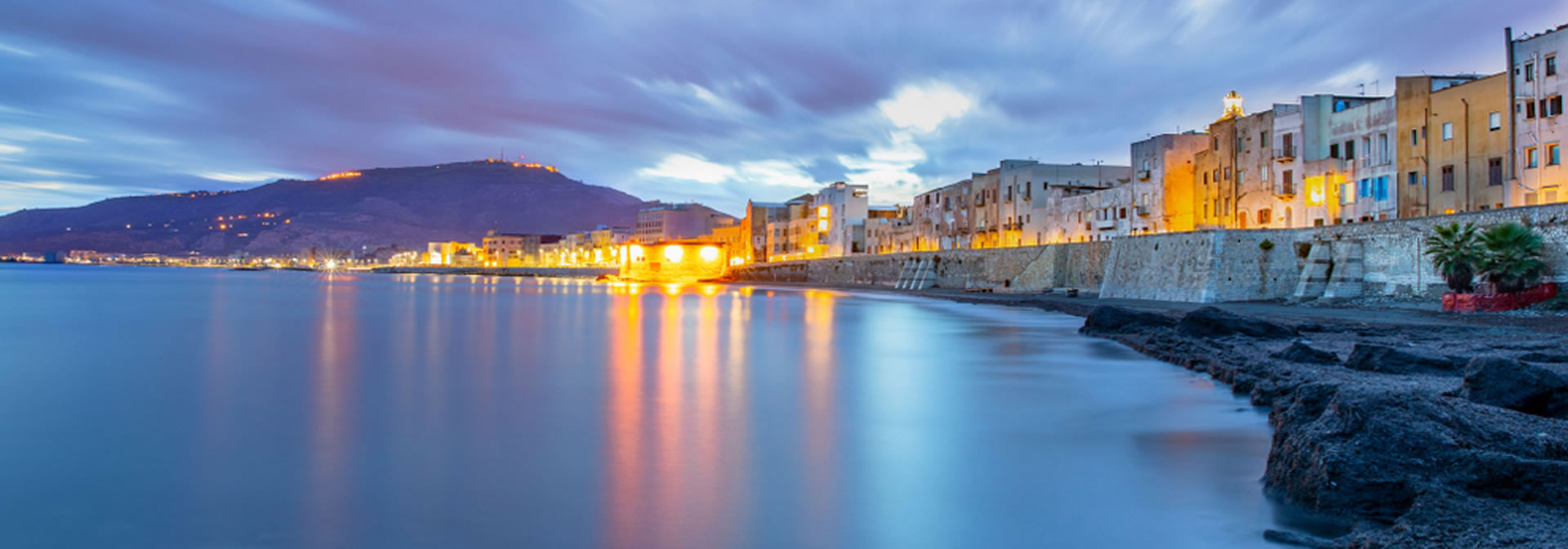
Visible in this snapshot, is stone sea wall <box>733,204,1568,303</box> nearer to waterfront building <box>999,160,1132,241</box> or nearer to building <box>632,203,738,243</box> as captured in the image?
waterfront building <box>999,160,1132,241</box>

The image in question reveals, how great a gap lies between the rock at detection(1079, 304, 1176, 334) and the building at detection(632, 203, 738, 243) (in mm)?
127156

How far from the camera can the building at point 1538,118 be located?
31312 millimetres

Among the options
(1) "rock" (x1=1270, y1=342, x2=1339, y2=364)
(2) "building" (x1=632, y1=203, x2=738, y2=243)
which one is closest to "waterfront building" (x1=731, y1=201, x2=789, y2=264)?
(2) "building" (x1=632, y1=203, x2=738, y2=243)

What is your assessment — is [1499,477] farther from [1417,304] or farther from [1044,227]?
[1044,227]

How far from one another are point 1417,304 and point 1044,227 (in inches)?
1378

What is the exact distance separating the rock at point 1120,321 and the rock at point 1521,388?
1507 centimetres

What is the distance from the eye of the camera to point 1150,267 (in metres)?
41.1

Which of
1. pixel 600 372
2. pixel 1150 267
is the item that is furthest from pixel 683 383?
pixel 1150 267

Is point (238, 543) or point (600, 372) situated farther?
point (600, 372)

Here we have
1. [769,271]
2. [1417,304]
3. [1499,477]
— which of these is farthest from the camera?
[769,271]

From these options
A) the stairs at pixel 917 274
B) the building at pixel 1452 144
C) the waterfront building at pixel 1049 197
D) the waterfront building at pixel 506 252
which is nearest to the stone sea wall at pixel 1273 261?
the building at pixel 1452 144

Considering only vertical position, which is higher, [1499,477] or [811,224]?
[811,224]

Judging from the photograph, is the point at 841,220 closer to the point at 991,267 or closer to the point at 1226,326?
the point at 991,267

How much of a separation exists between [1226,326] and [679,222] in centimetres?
13795
